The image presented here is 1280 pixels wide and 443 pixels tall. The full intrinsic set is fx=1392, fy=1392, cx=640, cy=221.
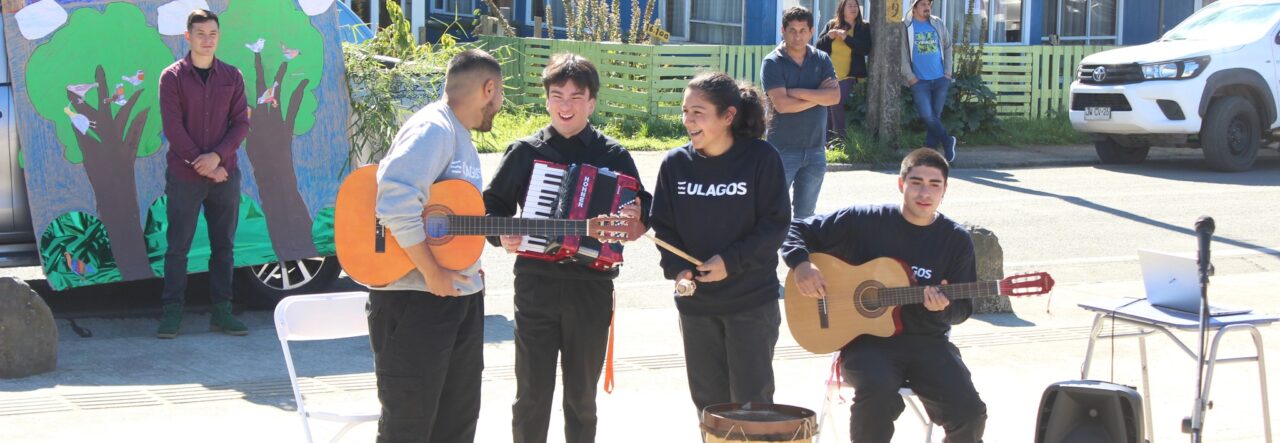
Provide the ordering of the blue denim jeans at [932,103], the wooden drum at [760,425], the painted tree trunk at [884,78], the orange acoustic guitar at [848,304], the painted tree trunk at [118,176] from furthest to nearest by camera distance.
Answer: the painted tree trunk at [884,78], the blue denim jeans at [932,103], the painted tree trunk at [118,176], the orange acoustic guitar at [848,304], the wooden drum at [760,425]

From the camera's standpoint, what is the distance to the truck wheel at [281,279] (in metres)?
8.52

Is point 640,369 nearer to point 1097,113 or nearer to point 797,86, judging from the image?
point 797,86

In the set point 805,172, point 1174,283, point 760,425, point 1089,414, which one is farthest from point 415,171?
point 805,172

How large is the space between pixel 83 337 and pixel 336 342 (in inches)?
56.6

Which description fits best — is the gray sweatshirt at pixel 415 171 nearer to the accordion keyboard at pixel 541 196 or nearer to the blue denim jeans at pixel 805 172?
the accordion keyboard at pixel 541 196

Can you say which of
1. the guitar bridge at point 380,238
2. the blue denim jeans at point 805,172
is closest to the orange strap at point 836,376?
the guitar bridge at point 380,238

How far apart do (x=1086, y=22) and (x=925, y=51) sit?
11.2 meters

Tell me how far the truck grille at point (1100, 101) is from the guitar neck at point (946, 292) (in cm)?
1116

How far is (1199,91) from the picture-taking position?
15.2 metres

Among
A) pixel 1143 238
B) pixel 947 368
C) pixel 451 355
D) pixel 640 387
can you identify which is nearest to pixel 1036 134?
pixel 1143 238

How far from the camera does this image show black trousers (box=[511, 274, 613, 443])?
5070 millimetres

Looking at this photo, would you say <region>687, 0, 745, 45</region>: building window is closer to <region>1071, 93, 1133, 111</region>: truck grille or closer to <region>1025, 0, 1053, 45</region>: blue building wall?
<region>1025, 0, 1053, 45</region>: blue building wall

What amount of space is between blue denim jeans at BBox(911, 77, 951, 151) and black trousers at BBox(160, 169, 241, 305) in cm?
899

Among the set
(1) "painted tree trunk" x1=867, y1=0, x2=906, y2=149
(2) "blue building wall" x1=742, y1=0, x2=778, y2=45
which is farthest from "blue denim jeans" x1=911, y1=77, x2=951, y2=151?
(2) "blue building wall" x1=742, y1=0, x2=778, y2=45
